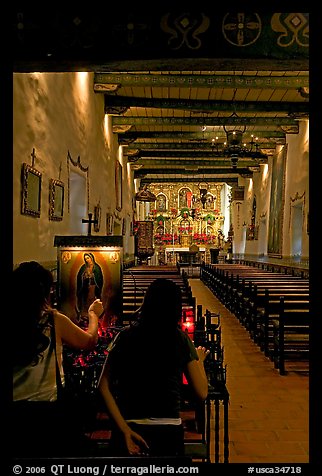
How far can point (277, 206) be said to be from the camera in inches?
633

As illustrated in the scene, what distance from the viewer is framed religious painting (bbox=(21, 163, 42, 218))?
5449 millimetres

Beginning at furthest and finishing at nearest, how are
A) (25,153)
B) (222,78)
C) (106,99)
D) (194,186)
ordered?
1. (194,186)
2. (106,99)
3. (222,78)
4. (25,153)

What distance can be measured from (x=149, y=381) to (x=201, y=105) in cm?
1028

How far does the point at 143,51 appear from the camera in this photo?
140 inches

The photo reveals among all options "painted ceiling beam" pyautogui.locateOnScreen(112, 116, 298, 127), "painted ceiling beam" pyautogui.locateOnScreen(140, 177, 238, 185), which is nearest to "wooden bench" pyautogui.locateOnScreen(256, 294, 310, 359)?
"painted ceiling beam" pyautogui.locateOnScreen(112, 116, 298, 127)

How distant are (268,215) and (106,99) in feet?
28.9

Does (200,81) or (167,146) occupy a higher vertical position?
(167,146)

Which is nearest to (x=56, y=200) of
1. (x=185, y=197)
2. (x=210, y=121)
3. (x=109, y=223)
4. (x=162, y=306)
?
(x=162, y=306)

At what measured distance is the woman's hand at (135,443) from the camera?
1.95m

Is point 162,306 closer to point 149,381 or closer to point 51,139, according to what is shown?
point 149,381

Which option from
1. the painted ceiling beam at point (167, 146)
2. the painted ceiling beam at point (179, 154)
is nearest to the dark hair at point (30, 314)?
the painted ceiling beam at point (167, 146)

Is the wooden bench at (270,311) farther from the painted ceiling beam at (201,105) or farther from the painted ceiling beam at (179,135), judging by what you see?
the painted ceiling beam at (179,135)

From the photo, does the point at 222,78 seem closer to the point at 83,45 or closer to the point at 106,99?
the point at 106,99

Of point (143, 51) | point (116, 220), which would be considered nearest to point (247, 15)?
point (143, 51)
